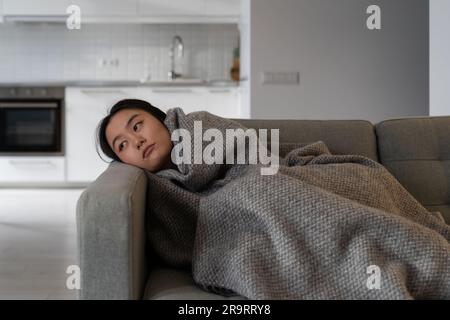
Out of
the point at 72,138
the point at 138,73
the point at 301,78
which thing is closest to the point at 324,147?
the point at 301,78

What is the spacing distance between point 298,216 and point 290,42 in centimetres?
323

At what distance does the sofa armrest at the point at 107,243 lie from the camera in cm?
133

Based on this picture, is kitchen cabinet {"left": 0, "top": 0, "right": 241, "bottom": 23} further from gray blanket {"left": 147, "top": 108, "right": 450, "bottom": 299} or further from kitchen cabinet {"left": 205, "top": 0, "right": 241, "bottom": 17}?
gray blanket {"left": 147, "top": 108, "right": 450, "bottom": 299}

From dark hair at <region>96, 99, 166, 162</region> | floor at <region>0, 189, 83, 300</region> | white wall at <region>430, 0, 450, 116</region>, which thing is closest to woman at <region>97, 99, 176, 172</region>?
dark hair at <region>96, 99, 166, 162</region>

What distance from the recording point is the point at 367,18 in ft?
14.8

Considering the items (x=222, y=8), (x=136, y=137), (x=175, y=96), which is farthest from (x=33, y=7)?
(x=136, y=137)

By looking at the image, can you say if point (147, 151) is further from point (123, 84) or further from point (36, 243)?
point (123, 84)

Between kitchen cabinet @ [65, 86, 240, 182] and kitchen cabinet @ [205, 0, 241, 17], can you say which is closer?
kitchen cabinet @ [65, 86, 240, 182]

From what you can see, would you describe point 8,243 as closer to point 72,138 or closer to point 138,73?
point 72,138

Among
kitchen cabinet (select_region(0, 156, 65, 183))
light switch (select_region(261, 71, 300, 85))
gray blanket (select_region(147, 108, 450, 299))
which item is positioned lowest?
kitchen cabinet (select_region(0, 156, 65, 183))

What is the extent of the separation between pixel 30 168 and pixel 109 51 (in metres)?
1.44

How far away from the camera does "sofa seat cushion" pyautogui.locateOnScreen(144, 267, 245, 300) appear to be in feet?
4.63

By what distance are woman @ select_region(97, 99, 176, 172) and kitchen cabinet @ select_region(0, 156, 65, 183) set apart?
13.3 feet

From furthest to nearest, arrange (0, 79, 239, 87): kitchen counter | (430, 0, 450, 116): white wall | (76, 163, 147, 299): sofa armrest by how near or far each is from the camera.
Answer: (0, 79, 239, 87): kitchen counter
(430, 0, 450, 116): white wall
(76, 163, 147, 299): sofa armrest
